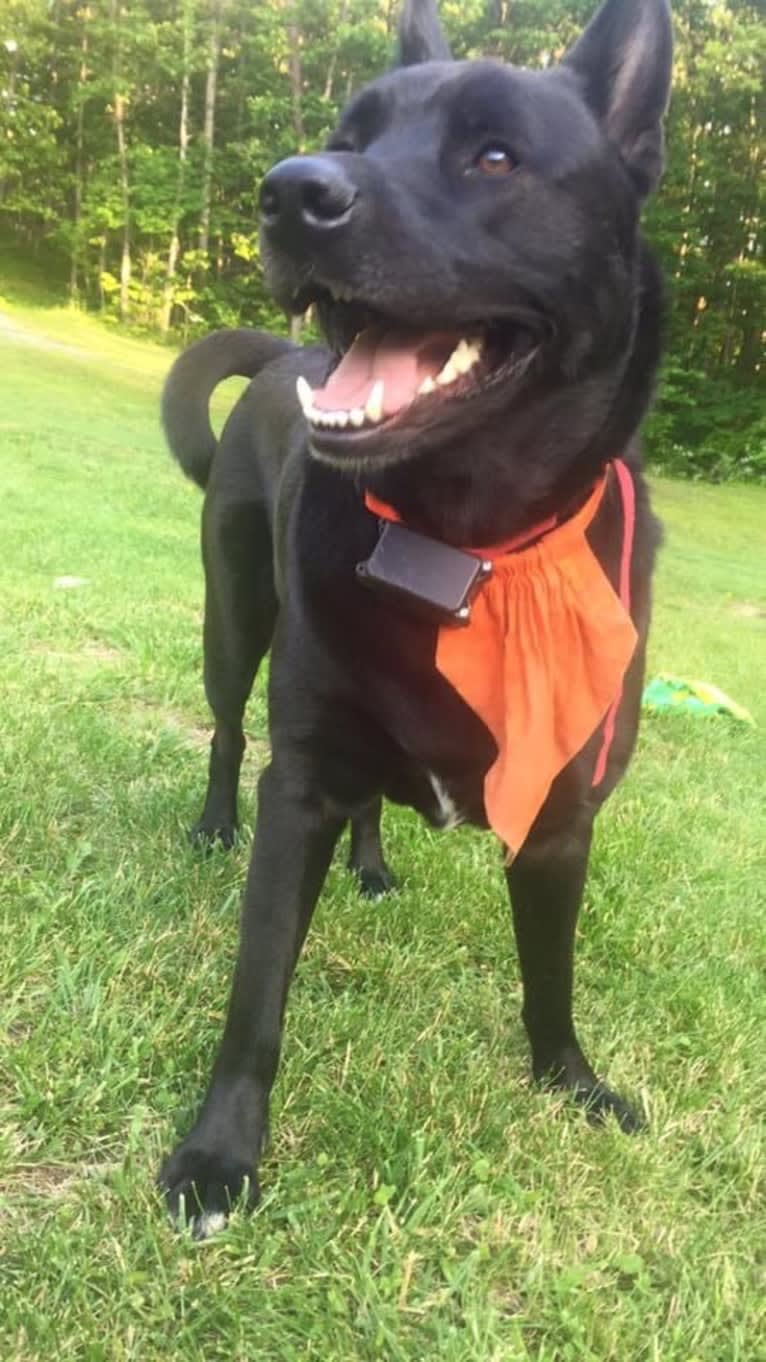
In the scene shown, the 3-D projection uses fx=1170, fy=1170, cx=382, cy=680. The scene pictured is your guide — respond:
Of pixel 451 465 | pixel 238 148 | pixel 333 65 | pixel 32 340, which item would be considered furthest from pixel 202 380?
pixel 333 65

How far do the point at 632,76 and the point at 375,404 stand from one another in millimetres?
816

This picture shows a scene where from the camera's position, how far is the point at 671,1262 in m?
1.75

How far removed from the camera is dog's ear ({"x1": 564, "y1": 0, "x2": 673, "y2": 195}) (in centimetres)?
200

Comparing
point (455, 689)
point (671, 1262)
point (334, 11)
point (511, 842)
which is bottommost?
point (671, 1262)

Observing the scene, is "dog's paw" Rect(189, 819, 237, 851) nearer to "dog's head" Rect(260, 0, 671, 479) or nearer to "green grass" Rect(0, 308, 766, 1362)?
"green grass" Rect(0, 308, 766, 1362)

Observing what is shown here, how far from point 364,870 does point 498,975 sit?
48 centimetres

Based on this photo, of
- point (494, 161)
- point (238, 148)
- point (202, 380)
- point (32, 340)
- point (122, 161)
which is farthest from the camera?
point (122, 161)

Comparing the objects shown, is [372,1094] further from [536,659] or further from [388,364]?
[388,364]

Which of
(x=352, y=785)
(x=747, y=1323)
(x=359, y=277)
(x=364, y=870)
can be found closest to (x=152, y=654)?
(x=364, y=870)

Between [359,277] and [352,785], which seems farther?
[352,785]

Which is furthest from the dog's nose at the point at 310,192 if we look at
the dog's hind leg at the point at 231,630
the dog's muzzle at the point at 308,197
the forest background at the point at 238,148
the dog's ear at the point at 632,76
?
the forest background at the point at 238,148

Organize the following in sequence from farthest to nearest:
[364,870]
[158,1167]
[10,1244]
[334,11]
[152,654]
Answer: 1. [334,11]
2. [152,654]
3. [364,870]
4. [158,1167]
5. [10,1244]

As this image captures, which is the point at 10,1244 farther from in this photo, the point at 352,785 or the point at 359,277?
the point at 359,277

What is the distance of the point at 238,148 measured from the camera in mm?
29906
